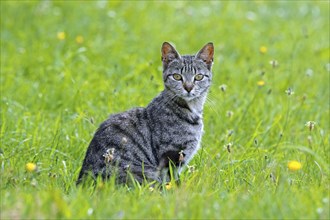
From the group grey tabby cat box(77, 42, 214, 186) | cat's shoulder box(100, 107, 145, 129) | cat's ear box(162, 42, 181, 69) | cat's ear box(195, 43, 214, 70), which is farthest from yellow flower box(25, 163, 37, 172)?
cat's ear box(195, 43, 214, 70)

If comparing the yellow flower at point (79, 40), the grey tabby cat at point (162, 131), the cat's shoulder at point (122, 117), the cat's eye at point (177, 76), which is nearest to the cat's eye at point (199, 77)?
the grey tabby cat at point (162, 131)

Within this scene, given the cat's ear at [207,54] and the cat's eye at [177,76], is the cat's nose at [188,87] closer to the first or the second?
the cat's eye at [177,76]

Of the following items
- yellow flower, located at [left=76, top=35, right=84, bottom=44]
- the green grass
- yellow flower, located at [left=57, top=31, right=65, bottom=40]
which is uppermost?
yellow flower, located at [left=57, top=31, right=65, bottom=40]

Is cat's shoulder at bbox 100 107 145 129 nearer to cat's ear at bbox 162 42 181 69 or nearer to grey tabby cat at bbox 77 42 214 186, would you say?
grey tabby cat at bbox 77 42 214 186

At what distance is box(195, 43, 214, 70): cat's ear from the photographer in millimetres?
5789

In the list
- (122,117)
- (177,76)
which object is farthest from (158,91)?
(122,117)

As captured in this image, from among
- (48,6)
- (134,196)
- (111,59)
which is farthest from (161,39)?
(134,196)

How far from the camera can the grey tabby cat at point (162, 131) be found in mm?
5121

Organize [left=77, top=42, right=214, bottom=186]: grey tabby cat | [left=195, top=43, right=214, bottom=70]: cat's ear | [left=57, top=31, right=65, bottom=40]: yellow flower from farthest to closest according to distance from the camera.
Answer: [left=57, top=31, right=65, bottom=40]: yellow flower < [left=195, top=43, right=214, bottom=70]: cat's ear < [left=77, top=42, right=214, bottom=186]: grey tabby cat

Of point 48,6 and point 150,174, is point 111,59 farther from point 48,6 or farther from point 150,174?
point 150,174

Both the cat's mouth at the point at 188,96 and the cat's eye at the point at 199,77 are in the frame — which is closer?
the cat's mouth at the point at 188,96

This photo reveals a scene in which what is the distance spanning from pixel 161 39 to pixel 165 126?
4.11m

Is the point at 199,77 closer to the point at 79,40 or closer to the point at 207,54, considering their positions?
the point at 207,54

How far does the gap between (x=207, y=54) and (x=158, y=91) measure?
159 cm
